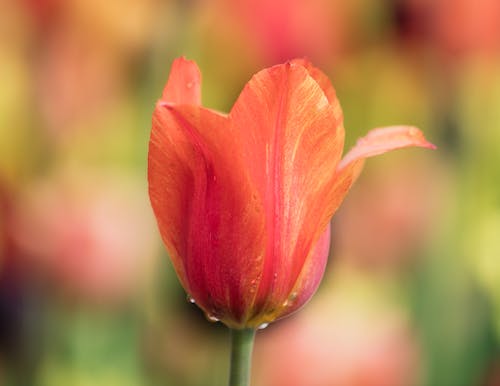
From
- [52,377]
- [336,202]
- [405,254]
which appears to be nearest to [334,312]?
[405,254]

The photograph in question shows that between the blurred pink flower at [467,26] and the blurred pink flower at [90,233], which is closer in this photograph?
the blurred pink flower at [90,233]

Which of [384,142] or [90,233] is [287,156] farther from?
[90,233]

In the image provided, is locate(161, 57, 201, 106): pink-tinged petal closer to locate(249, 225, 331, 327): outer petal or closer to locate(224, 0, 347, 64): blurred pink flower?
locate(249, 225, 331, 327): outer petal

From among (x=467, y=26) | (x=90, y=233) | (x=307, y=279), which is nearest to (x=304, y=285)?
(x=307, y=279)

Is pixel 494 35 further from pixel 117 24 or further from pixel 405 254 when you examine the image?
pixel 117 24

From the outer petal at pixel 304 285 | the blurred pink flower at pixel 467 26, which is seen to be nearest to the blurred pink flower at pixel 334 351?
the blurred pink flower at pixel 467 26

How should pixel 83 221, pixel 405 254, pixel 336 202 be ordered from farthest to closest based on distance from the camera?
pixel 405 254 < pixel 83 221 < pixel 336 202

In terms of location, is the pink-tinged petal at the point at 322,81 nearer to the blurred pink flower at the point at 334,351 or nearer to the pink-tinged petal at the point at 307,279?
the pink-tinged petal at the point at 307,279
